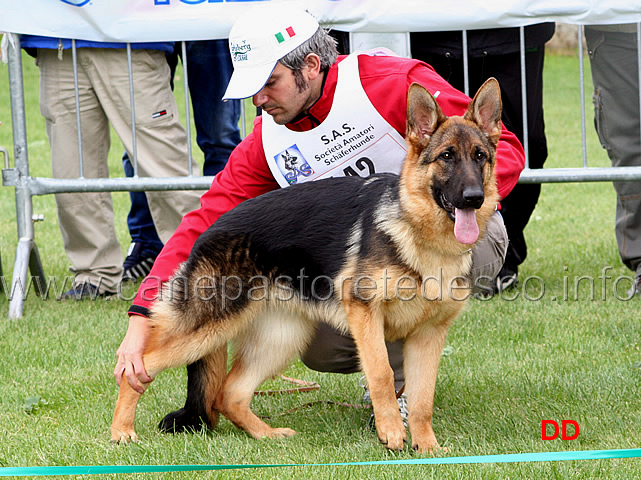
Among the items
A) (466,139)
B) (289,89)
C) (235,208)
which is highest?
(289,89)

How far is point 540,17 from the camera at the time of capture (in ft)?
16.7

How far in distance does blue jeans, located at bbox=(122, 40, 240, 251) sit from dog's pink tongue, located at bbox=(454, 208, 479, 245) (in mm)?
3188

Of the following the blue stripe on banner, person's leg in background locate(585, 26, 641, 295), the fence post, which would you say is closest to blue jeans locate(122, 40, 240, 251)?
the fence post

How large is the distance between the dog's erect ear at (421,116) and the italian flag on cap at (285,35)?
0.66m

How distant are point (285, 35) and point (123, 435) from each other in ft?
5.72

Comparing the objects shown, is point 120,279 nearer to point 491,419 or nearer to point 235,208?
point 235,208

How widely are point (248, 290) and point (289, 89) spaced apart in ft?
2.81

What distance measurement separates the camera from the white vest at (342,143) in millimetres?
3523

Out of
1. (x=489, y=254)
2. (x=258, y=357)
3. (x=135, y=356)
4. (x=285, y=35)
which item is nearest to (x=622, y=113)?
(x=489, y=254)

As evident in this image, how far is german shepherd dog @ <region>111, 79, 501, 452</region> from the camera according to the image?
304cm

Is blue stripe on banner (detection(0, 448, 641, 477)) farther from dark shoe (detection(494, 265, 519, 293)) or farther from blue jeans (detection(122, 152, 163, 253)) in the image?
blue jeans (detection(122, 152, 163, 253))

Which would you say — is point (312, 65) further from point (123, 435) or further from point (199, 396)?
point (123, 435)

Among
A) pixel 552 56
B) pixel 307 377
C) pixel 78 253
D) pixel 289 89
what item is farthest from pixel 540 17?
pixel 552 56

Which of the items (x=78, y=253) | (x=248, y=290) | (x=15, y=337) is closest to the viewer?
(x=248, y=290)
